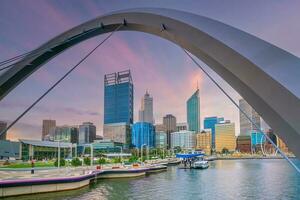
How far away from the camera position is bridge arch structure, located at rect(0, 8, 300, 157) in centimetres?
480

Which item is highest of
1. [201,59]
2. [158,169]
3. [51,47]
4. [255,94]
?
[51,47]

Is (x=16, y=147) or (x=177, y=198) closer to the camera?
(x=177, y=198)

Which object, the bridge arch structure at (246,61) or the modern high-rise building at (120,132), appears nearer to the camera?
the bridge arch structure at (246,61)

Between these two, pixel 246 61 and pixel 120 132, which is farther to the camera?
pixel 120 132

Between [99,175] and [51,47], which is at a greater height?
[51,47]

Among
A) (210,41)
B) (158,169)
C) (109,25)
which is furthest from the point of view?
(158,169)

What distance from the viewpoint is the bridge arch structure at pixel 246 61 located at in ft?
15.8

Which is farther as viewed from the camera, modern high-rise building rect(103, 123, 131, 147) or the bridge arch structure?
modern high-rise building rect(103, 123, 131, 147)

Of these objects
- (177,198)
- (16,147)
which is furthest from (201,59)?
(16,147)

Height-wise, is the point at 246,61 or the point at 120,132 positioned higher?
the point at 246,61

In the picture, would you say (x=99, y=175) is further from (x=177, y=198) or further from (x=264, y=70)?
(x=264, y=70)

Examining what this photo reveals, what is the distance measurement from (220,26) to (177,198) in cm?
2094

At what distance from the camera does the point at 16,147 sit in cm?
10769

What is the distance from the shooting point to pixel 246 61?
5410 mm
